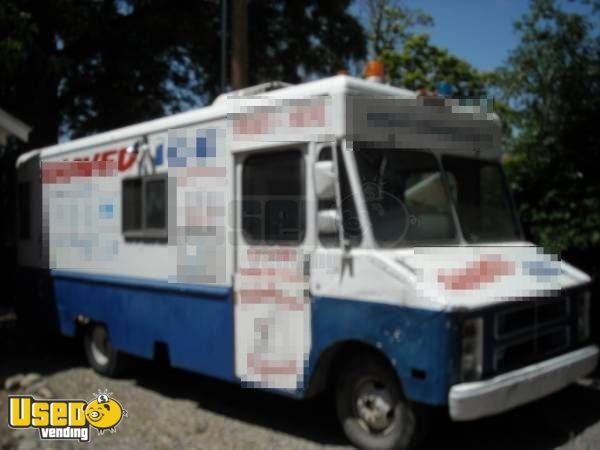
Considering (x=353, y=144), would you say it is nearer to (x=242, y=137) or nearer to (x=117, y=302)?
(x=242, y=137)

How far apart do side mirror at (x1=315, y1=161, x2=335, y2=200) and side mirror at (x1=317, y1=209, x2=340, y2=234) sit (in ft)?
0.39

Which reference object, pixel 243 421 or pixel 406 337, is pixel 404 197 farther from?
pixel 243 421

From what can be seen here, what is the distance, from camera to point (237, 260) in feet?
18.3

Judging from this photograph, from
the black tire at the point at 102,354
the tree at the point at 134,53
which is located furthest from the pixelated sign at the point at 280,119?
the tree at the point at 134,53

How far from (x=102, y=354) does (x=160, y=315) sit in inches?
64.3

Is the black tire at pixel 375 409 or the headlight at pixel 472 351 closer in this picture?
the headlight at pixel 472 351

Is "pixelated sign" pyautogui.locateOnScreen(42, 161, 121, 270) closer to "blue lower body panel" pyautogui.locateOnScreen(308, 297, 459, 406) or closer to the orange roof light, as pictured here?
the orange roof light

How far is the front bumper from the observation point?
166 inches

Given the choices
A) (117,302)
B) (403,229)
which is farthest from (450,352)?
(117,302)

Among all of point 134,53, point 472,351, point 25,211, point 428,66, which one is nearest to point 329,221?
point 472,351

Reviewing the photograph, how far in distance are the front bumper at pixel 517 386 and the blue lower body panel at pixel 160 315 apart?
2125 millimetres

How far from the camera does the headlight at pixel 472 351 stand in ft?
14.2

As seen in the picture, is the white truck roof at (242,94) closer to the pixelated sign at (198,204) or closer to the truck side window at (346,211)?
the pixelated sign at (198,204)

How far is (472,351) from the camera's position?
4375 millimetres
